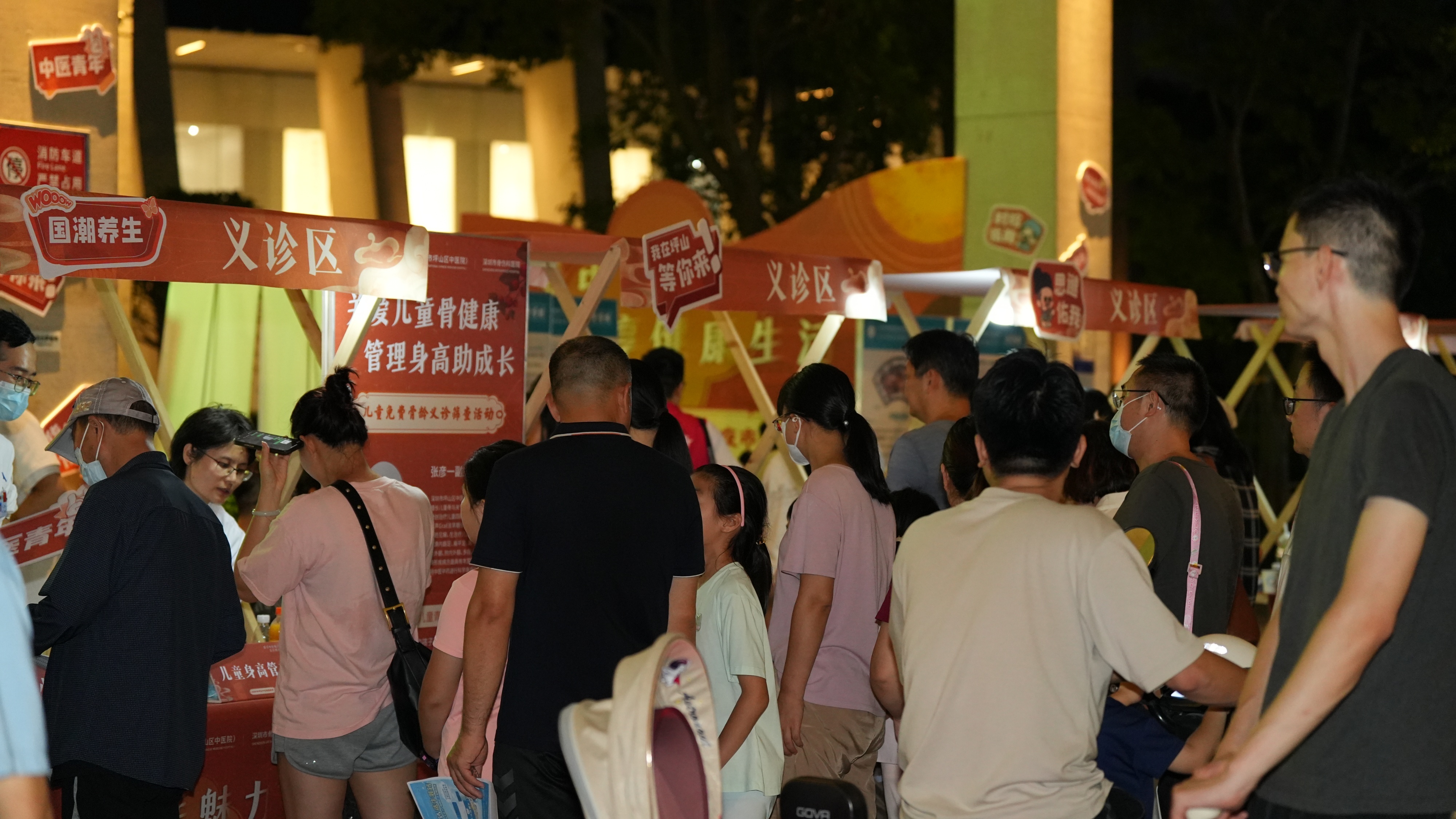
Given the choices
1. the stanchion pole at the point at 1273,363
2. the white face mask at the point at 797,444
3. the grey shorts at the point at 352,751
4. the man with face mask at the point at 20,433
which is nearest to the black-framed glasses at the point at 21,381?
the man with face mask at the point at 20,433

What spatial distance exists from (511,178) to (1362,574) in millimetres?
20011

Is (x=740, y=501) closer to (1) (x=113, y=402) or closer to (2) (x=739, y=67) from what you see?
(1) (x=113, y=402)

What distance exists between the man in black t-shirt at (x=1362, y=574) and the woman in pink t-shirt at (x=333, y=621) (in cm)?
277

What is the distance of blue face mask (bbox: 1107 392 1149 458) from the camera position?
432cm

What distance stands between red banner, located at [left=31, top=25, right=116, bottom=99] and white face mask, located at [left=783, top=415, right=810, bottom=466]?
492cm

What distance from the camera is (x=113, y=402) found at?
4105 mm

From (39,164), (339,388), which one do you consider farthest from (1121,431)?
(39,164)

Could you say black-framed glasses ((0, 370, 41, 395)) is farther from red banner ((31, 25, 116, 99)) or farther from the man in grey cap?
red banner ((31, 25, 116, 99))

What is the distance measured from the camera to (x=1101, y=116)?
1186cm

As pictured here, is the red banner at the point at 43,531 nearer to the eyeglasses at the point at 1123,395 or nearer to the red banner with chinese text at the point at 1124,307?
the eyeglasses at the point at 1123,395

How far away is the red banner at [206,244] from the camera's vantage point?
15.1 ft

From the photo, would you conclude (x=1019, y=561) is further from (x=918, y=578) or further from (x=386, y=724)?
(x=386, y=724)

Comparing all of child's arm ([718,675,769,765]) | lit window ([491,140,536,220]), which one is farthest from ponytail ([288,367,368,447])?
lit window ([491,140,536,220])

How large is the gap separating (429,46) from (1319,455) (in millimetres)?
13267
